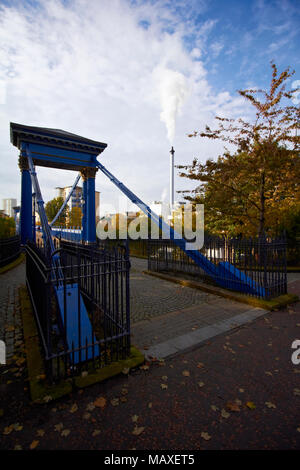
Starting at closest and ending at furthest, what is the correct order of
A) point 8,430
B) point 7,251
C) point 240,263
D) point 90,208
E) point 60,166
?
1. point 8,430
2. point 240,263
3. point 7,251
4. point 60,166
5. point 90,208

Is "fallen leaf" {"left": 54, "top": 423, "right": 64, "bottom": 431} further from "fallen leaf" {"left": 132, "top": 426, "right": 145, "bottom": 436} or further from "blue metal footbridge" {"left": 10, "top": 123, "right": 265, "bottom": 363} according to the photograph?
"blue metal footbridge" {"left": 10, "top": 123, "right": 265, "bottom": 363}

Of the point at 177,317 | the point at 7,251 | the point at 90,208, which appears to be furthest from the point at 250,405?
the point at 90,208

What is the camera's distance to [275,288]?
22.1ft

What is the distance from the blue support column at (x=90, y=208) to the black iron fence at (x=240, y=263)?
9223 mm

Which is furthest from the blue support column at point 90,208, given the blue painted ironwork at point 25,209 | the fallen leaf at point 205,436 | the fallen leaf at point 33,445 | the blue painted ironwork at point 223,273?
the fallen leaf at point 205,436

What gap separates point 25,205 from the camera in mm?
15281

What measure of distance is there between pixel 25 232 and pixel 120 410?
15.1 m

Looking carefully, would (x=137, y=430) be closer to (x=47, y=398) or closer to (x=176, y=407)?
(x=176, y=407)

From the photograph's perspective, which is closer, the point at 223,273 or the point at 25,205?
the point at 223,273

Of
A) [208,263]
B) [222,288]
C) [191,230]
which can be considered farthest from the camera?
[191,230]

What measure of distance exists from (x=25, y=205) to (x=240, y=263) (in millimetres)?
14009

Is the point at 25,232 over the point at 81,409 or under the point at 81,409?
over
